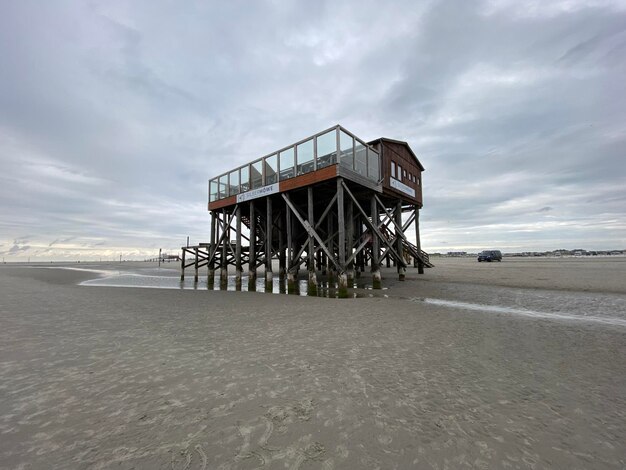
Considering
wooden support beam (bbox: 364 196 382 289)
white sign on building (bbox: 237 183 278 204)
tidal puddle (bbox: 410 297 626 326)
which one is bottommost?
tidal puddle (bbox: 410 297 626 326)

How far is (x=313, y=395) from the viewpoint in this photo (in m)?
3.03

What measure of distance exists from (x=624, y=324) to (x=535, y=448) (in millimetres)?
6525

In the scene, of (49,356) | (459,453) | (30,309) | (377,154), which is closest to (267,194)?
(377,154)

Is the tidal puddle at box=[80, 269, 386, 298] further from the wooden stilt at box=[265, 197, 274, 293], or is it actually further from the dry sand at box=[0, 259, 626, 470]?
the dry sand at box=[0, 259, 626, 470]

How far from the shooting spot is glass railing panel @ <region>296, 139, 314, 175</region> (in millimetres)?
13095

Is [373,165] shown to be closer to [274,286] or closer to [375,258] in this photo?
[375,258]

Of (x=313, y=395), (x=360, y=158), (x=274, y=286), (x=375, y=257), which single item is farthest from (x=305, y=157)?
(x=313, y=395)

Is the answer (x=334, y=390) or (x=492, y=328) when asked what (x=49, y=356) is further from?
(x=492, y=328)

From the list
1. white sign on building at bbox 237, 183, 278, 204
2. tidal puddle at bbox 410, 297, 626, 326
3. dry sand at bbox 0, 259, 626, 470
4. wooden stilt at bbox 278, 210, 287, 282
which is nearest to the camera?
dry sand at bbox 0, 259, 626, 470

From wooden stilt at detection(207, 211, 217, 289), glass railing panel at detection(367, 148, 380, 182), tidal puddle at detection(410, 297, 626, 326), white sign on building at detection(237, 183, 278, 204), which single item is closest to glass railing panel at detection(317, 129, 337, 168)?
glass railing panel at detection(367, 148, 380, 182)

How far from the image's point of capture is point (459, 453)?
2.10m

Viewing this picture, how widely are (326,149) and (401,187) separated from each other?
7.27 meters

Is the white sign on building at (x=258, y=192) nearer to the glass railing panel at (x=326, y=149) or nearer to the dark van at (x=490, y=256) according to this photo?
the glass railing panel at (x=326, y=149)

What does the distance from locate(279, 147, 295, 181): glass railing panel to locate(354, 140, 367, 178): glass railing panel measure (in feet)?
10.3
